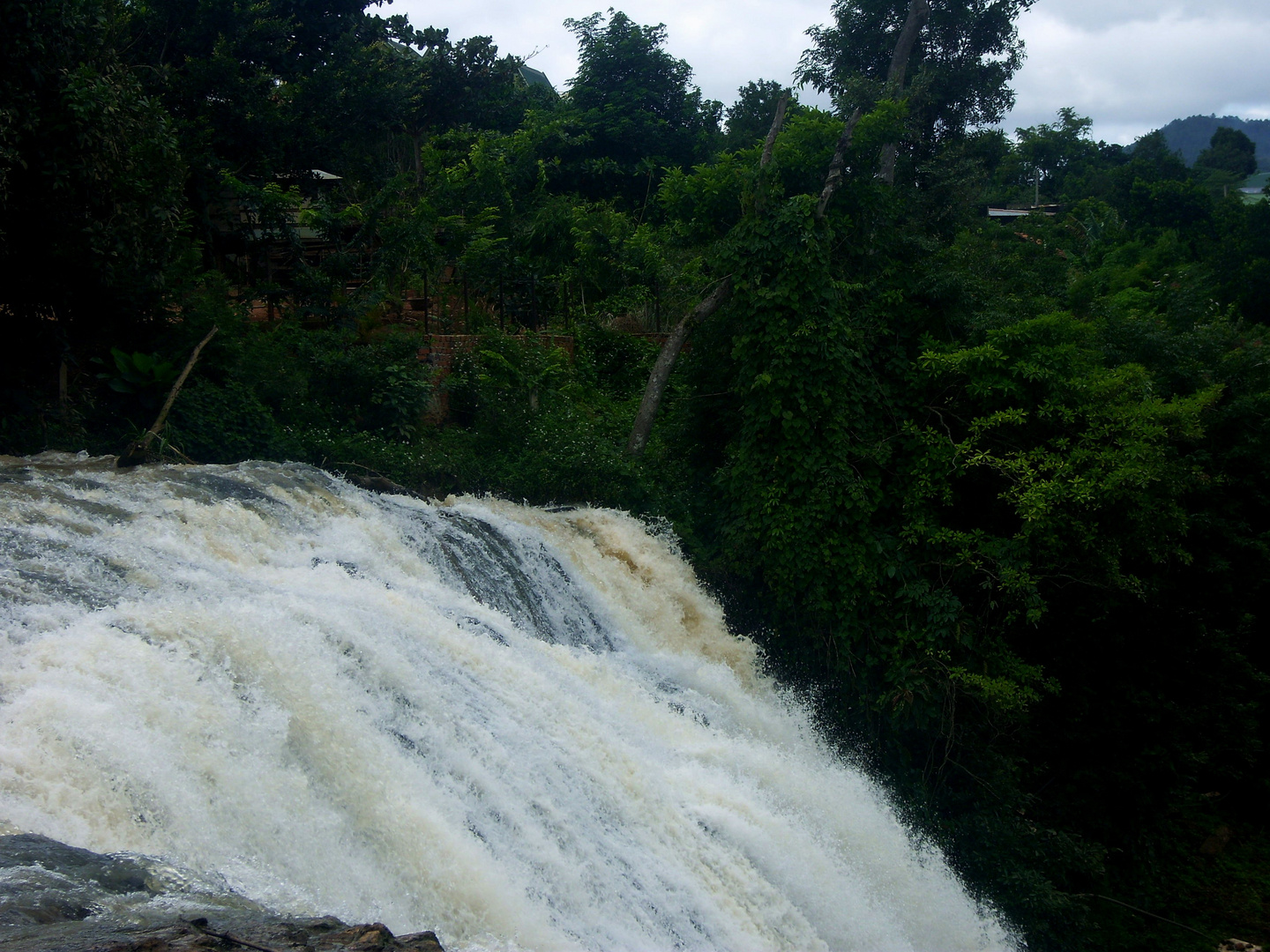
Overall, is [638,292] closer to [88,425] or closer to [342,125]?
[342,125]

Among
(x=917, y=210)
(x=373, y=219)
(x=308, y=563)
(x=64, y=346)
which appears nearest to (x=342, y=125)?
(x=373, y=219)

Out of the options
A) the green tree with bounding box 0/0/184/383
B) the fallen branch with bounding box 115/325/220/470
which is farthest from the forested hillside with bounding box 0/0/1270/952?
the fallen branch with bounding box 115/325/220/470

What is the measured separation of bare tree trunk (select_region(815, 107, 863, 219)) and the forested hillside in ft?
0.32

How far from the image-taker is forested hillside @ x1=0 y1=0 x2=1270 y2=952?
10.9m

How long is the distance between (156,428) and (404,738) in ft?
20.9

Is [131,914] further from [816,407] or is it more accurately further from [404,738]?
[816,407]

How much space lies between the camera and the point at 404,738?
20.5ft

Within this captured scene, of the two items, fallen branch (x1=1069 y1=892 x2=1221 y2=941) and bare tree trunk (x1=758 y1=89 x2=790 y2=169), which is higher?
bare tree trunk (x1=758 y1=89 x2=790 y2=169)

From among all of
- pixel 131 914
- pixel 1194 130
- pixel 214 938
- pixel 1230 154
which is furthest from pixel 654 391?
pixel 1194 130

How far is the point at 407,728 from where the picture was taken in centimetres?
632

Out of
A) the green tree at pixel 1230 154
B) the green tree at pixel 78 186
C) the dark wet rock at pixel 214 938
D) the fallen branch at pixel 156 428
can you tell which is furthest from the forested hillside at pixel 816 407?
the green tree at pixel 1230 154

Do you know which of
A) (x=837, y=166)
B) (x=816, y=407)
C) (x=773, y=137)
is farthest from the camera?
(x=773, y=137)

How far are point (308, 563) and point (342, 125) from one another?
11.7 metres

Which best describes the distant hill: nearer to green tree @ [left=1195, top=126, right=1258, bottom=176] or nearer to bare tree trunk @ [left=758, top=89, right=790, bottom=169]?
green tree @ [left=1195, top=126, right=1258, bottom=176]
